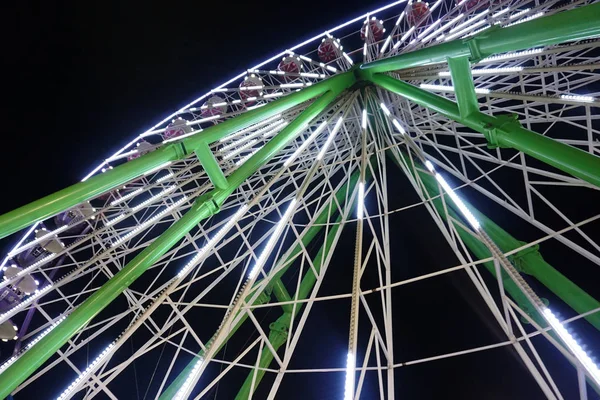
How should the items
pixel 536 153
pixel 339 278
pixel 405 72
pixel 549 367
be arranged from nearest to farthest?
1. pixel 536 153
2. pixel 405 72
3. pixel 549 367
4. pixel 339 278

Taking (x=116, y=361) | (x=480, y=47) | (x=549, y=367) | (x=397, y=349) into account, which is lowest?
(x=549, y=367)

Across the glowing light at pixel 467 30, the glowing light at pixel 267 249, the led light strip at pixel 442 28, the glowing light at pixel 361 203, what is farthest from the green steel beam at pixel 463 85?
the led light strip at pixel 442 28

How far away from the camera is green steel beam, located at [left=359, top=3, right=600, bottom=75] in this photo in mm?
3020

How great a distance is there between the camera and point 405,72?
9680 mm

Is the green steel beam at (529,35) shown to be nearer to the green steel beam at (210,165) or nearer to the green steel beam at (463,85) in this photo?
the green steel beam at (463,85)

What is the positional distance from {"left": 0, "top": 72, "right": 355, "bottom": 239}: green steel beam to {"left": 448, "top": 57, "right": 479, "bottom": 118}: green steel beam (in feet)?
9.18

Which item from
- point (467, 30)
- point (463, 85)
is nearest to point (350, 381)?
point (463, 85)

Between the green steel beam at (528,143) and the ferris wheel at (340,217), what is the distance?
0.07 feet

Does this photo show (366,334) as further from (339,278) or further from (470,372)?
(470,372)

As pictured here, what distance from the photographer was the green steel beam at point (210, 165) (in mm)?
5188

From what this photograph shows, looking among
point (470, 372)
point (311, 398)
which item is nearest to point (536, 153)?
point (470, 372)

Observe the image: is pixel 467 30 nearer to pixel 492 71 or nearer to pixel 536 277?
pixel 492 71

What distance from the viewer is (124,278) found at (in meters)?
4.51

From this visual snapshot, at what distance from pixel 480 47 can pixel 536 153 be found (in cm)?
127
